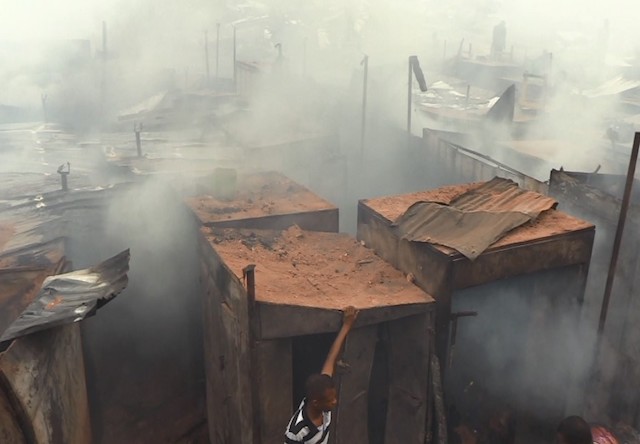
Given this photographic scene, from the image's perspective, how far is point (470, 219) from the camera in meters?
5.38

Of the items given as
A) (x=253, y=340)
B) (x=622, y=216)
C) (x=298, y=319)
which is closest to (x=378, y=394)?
(x=298, y=319)

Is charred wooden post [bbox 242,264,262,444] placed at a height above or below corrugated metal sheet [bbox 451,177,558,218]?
below

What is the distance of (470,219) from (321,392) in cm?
232

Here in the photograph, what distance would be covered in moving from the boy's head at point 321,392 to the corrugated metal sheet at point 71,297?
220 cm

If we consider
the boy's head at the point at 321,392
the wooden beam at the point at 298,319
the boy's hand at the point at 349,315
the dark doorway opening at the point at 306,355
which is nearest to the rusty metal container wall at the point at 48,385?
the wooden beam at the point at 298,319

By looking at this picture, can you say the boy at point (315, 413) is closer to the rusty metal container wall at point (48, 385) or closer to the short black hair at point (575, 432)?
the short black hair at point (575, 432)

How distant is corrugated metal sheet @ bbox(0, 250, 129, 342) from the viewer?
4.82 meters

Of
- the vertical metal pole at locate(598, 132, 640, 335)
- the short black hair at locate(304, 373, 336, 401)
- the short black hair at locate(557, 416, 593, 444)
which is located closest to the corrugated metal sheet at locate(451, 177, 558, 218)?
the vertical metal pole at locate(598, 132, 640, 335)

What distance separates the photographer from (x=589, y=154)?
13.2 meters

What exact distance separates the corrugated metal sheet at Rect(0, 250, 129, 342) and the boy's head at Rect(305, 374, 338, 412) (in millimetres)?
2202

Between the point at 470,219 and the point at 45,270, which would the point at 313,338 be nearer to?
the point at 470,219

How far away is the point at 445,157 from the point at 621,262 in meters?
5.98

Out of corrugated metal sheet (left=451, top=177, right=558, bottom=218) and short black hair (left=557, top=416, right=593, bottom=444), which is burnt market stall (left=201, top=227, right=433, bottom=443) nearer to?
corrugated metal sheet (left=451, top=177, right=558, bottom=218)

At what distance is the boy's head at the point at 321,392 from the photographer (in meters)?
3.82
